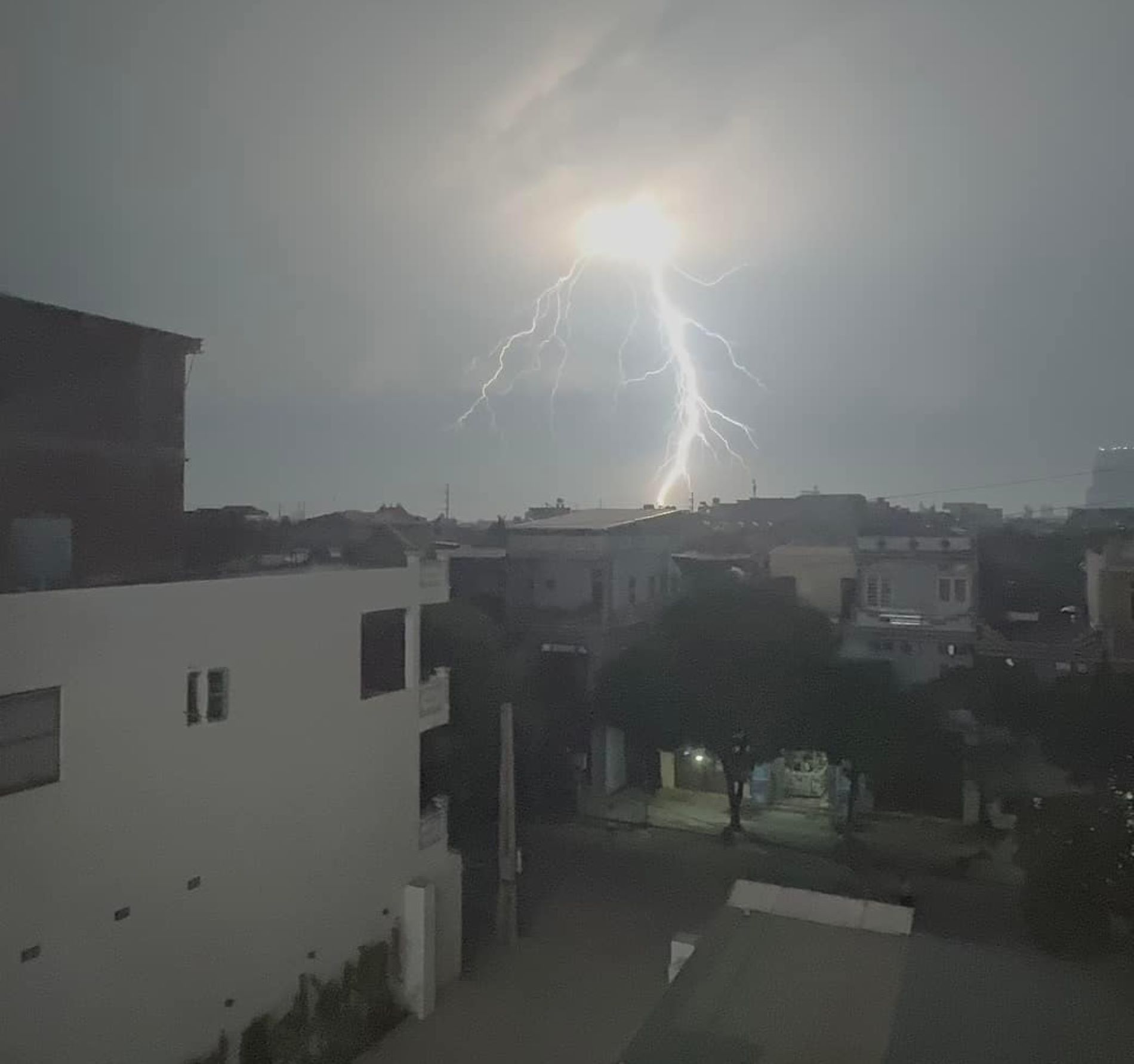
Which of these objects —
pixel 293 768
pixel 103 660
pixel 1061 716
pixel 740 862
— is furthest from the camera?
pixel 740 862

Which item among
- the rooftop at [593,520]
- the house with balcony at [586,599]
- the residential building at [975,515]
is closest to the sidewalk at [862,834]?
the house with balcony at [586,599]

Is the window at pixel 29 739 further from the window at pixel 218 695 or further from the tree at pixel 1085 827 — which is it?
the tree at pixel 1085 827

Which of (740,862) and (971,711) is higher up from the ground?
(971,711)

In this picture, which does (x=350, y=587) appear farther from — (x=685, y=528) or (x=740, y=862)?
(x=740, y=862)

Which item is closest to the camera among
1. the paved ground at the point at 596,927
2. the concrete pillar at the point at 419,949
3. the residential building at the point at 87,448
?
the residential building at the point at 87,448

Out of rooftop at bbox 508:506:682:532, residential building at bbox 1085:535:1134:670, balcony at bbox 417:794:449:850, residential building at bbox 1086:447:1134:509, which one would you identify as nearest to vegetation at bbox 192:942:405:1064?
balcony at bbox 417:794:449:850

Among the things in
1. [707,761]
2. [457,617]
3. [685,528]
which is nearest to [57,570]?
[457,617]

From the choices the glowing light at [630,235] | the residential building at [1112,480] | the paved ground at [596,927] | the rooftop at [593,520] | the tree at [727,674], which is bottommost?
the paved ground at [596,927]

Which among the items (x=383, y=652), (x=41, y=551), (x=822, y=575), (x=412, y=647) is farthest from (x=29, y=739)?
(x=822, y=575)

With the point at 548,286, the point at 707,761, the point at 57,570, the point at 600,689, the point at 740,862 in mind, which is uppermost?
the point at 548,286
